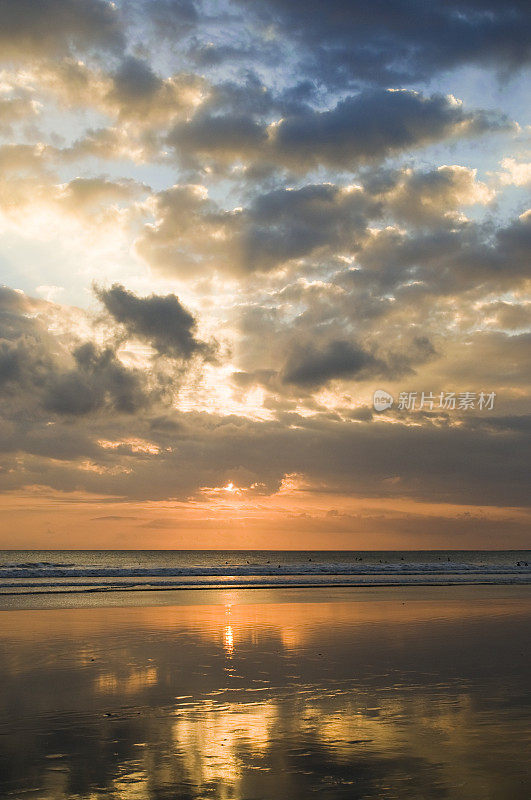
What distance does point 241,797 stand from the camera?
27.6 feet

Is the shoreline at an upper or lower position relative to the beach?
lower

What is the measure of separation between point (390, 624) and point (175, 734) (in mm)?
15648

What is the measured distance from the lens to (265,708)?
42.8 feet

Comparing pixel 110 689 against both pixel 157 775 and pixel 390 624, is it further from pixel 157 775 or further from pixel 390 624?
pixel 390 624

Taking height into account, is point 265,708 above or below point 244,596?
above

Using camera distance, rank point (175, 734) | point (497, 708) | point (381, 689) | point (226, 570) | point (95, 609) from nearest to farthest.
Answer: point (175, 734) < point (497, 708) < point (381, 689) < point (95, 609) < point (226, 570)

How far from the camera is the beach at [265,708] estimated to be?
9070 millimetres

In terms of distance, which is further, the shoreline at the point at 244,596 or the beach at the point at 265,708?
the shoreline at the point at 244,596

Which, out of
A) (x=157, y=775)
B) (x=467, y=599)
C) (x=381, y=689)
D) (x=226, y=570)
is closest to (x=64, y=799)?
(x=157, y=775)

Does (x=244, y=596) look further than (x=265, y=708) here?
Yes

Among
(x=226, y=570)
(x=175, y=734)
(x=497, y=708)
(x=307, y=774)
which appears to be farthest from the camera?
(x=226, y=570)

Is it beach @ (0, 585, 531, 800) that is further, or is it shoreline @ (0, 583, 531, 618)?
shoreline @ (0, 583, 531, 618)

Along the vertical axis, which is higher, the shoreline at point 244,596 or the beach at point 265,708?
the beach at point 265,708

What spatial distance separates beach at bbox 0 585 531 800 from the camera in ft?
29.8
